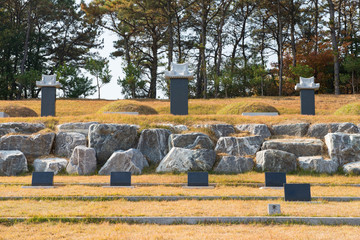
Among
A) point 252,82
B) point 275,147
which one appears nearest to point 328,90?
point 252,82

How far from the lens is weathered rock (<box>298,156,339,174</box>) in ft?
42.3

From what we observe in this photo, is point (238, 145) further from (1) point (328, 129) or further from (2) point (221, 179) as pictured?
(1) point (328, 129)

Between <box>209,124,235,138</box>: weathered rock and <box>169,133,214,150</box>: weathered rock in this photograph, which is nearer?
<box>169,133,214,150</box>: weathered rock

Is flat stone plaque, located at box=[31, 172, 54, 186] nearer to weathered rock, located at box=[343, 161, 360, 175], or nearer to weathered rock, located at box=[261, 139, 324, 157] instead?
weathered rock, located at box=[261, 139, 324, 157]

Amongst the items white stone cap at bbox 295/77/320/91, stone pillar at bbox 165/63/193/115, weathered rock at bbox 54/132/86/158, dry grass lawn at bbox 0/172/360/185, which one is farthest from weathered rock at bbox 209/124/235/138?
white stone cap at bbox 295/77/320/91

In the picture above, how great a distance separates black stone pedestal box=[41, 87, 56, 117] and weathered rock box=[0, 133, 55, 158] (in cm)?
607

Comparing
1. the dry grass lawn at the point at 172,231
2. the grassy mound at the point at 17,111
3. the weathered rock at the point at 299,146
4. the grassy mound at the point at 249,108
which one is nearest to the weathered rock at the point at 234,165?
the weathered rock at the point at 299,146

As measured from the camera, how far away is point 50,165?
13.3 meters

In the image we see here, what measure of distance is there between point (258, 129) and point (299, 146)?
6.82 feet

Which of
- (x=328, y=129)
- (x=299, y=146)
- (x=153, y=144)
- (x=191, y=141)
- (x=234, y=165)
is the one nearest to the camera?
(x=234, y=165)

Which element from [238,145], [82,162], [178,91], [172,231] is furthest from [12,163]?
[172,231]

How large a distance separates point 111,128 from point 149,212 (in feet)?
27.8

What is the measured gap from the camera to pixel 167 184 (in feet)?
35.2

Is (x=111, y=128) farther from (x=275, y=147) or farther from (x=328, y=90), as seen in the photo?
(x=328, y=90)
